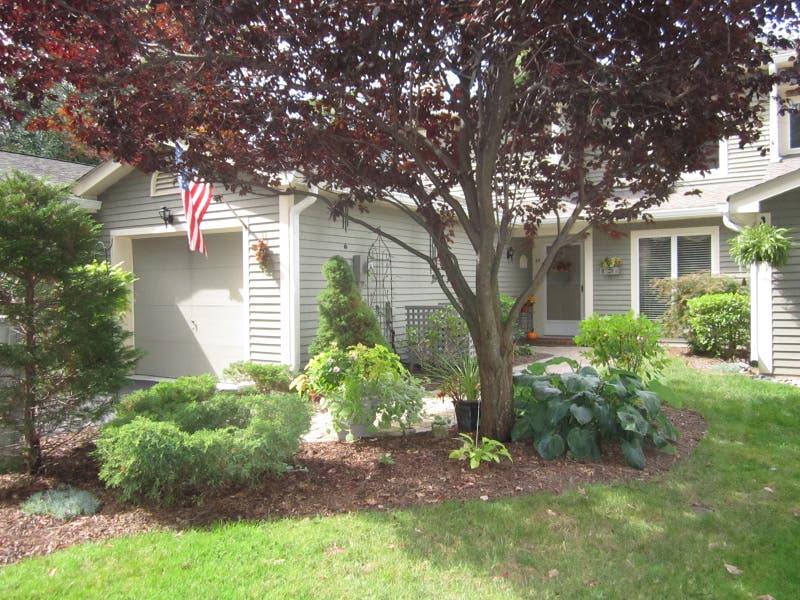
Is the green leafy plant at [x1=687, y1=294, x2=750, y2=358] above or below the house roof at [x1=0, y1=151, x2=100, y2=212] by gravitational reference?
below

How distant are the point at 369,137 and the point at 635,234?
27.5 feet

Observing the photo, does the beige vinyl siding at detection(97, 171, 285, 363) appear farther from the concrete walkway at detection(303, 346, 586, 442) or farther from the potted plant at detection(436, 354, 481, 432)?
the potted plant at detection(436, 354, 481, 432)

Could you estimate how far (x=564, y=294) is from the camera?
13.4m

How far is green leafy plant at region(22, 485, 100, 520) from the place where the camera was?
354 centimetres

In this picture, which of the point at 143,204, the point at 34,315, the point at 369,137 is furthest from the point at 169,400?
the point at 143,204

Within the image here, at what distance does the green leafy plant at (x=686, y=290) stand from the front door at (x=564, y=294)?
2618 millimetres

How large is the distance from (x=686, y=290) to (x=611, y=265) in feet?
5.82

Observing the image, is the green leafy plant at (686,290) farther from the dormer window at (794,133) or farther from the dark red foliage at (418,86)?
the dark red foliage at (418,86)

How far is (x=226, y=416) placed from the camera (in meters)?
4.22

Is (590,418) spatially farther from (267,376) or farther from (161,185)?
(161,185)

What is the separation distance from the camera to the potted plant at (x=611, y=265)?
38.9ft

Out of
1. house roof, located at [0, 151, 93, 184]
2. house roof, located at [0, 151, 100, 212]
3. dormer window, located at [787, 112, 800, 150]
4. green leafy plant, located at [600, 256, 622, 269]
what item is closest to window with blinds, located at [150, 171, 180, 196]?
house roof, located at [0, 151, 100, 212]

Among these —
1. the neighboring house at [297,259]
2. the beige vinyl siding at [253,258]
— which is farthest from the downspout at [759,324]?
the beige vinyl siding at [253,258]

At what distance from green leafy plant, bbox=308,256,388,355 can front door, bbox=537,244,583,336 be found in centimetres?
721
